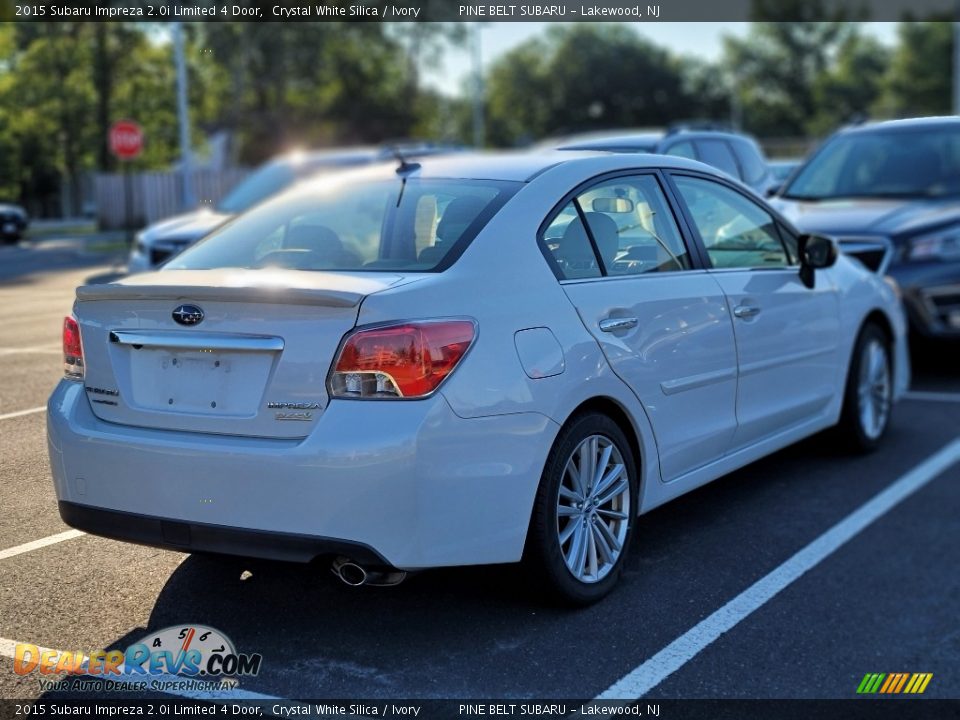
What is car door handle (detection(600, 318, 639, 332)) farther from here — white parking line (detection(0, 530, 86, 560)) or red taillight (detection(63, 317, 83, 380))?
white parking line (detection(0, 530, 86, 560))

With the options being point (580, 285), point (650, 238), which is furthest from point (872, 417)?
point (580, 285)

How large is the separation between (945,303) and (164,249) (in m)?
7.26

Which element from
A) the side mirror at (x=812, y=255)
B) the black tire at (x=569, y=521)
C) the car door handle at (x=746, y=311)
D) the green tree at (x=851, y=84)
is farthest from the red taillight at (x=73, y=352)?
the green tree at (x=851, y=84)

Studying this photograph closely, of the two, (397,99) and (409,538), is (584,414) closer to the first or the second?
(409,538)

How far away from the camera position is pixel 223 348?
12.3 ft

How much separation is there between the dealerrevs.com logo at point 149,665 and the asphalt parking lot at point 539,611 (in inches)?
2.3

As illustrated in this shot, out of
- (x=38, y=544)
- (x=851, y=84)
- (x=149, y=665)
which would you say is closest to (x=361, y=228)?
(x=38, y=544)

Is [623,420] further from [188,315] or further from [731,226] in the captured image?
[188,315]

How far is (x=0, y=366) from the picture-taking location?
24.9 ft

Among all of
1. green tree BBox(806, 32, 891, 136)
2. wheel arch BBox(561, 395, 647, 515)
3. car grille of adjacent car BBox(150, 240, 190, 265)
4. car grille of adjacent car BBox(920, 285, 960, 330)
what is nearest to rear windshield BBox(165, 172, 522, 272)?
wheel arch BBox(561, 395, 647, 515)

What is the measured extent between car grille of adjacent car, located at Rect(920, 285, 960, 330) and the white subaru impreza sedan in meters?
4.21

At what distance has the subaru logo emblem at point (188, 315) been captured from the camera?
381 centimetres

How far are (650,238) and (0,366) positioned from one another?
4587mm

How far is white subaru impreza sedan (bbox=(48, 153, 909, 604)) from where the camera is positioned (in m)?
3.63
